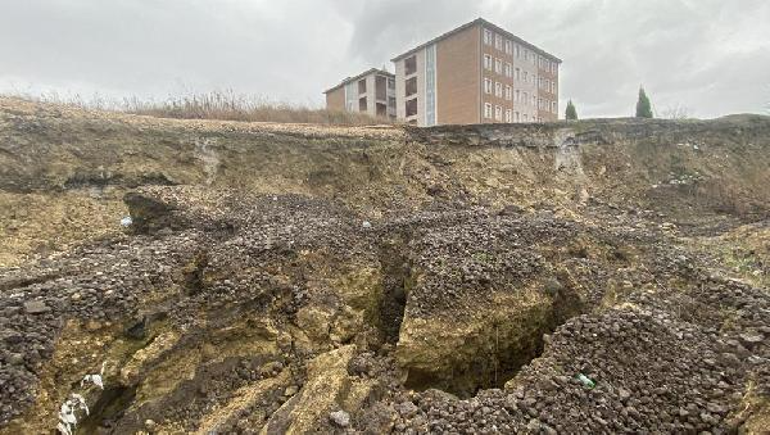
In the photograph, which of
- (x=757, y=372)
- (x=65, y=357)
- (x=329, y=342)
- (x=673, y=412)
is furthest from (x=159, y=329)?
(x=757, y=372)

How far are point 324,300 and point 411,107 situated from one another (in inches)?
1422

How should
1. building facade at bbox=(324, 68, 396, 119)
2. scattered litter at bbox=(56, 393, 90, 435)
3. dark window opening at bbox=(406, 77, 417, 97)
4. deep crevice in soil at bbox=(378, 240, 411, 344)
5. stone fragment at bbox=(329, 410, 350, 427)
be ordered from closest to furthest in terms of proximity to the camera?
scattered litter at bbox=(56, 393, 90, 435) < stone fragment at bbox=(329, 410, 350, 427) < deep crevice in soil at bbox=(378, 240, 411, 344) < dark window opening at bbox=(406, 77, 417, 97) < building facade at bbox=(324, 68, 396, 119)

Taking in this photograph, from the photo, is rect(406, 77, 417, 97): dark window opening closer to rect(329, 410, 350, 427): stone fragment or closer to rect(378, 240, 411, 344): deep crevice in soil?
rect(378, 240, 411, 344): deep crevice in soil

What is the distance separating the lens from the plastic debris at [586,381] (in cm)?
547

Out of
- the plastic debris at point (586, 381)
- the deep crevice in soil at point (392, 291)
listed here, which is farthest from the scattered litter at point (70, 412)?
the plastic debris at point (586, 381)

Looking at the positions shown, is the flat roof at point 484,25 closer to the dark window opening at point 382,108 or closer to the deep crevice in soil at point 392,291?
the dark window opening at point 382,108

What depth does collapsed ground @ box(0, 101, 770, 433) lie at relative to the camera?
5.23 meters

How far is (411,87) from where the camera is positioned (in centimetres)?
4084

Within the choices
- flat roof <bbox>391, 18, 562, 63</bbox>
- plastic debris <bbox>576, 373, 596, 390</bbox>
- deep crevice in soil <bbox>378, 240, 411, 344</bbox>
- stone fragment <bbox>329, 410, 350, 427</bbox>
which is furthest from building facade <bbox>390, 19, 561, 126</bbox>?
stone fragment <bbox>329, 410, 350, 427</bbox>

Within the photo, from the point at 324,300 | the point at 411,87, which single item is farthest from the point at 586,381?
the point at 411,87

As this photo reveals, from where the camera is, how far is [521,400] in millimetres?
5340

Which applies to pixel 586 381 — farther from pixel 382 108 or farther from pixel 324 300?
pixel 382 108

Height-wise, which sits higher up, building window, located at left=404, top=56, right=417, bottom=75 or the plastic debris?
building window, located at left=404, top=56, right=417, bottom=75

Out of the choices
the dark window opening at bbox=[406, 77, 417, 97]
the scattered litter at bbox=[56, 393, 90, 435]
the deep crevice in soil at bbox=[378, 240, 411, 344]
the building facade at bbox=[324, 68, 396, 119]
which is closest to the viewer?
the scattered litter at bbox=[56, 393, 90, 435]
